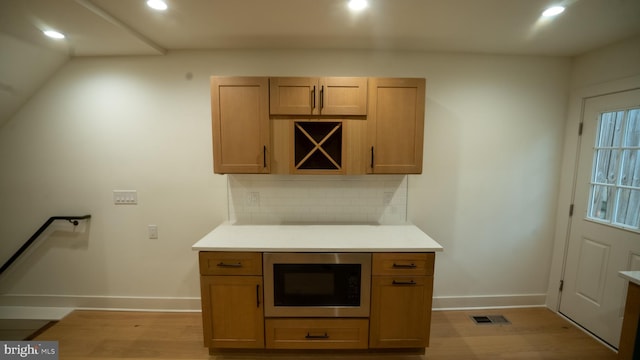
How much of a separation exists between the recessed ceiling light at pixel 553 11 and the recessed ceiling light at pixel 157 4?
2.46 metres

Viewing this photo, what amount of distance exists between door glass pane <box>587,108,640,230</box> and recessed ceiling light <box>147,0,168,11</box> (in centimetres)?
348

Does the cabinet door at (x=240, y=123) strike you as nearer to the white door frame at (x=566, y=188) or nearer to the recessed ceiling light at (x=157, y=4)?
the recessed ceiling light at (x=157, y=4)

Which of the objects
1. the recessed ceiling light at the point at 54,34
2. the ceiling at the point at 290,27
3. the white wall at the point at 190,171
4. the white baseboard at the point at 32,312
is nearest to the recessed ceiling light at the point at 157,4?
the ceiling at the point at 290,27

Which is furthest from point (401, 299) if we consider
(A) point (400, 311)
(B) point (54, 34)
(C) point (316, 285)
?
(B) point (54, 34)

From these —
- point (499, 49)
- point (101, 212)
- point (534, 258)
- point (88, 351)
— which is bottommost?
point (88, 351)

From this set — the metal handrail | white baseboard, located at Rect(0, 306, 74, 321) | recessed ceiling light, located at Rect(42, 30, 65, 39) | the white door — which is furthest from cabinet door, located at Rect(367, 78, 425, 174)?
white baseboard, located at Rect(0, 306, 74, 321)

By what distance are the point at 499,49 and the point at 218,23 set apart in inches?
93.5

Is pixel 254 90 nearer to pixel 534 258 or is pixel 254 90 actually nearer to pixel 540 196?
pixel 540 196

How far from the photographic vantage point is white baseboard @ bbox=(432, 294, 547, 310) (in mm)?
2633

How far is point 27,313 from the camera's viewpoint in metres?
2.55

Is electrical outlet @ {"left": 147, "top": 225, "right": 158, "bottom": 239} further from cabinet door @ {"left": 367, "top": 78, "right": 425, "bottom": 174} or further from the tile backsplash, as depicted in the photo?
cabinet door @ {"left": 367, "top": 78, "right": 425, "bottom": 174}

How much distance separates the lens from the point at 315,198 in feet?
8.15

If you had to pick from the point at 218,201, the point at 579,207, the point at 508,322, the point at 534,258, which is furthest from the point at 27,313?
the point at 579,207

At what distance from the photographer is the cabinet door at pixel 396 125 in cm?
205
